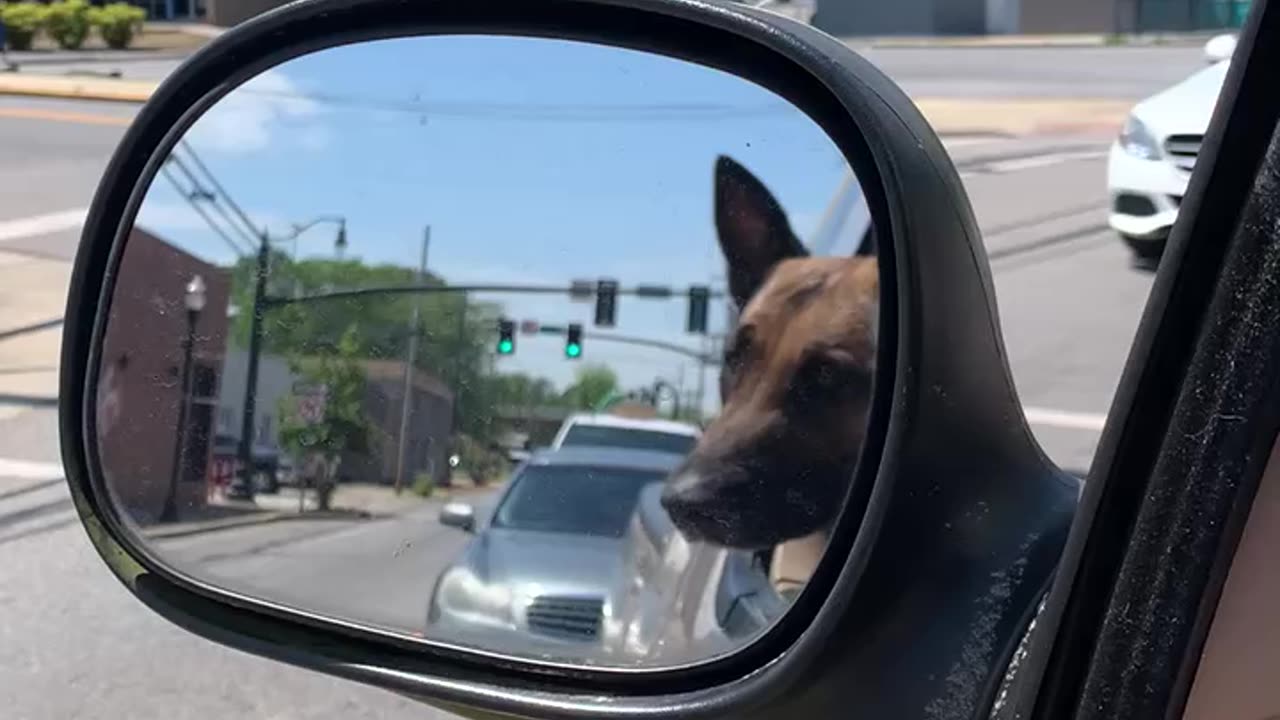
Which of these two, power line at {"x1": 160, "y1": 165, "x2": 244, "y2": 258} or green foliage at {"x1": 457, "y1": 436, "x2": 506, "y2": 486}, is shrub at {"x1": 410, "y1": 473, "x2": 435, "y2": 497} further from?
power line at {"x1": 160, "y1": 165, "x2": 244, "y2": 258}

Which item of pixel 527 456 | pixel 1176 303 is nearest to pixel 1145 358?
pixel 1176 303

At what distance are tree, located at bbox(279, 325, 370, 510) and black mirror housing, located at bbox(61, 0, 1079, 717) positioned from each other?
0.20 metres

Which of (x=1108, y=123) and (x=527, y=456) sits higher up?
(x=1108, y=123)

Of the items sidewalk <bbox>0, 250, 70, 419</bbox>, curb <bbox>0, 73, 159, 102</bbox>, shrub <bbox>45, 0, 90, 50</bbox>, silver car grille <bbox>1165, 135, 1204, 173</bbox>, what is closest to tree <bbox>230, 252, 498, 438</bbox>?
sidewalk <bbox>0, 250, 70, 419</bbox>

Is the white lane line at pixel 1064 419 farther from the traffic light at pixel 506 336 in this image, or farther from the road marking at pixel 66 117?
the road marking at pixel 66 117

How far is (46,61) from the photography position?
27.4 m

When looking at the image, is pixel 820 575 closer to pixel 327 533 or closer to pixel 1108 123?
pixel 327 533

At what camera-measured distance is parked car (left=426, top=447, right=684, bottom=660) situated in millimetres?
1544

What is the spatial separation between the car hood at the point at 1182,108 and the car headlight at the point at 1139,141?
1.6 inches

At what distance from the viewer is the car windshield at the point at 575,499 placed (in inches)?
60.4

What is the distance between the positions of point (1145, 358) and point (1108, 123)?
1614 cm

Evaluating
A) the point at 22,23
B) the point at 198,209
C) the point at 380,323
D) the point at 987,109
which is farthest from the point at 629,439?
the point at 22,23

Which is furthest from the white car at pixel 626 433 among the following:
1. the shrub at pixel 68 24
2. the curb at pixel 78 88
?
the shrub at pixel 68 24

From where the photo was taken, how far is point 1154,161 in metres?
8.77
